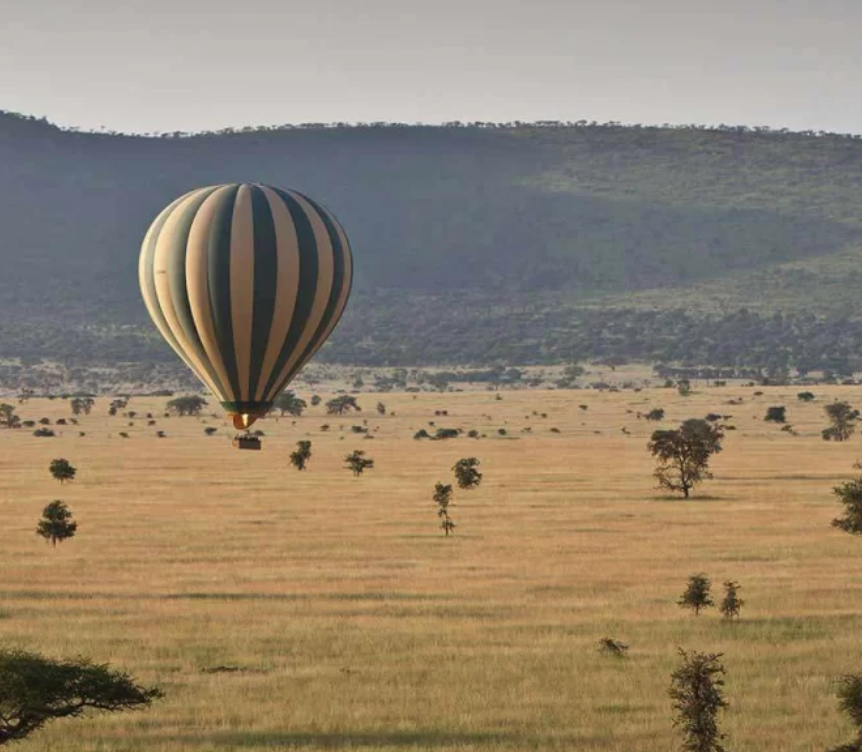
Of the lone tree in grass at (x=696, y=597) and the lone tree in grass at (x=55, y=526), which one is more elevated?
the lone tree in grass at (x=696, y=597)

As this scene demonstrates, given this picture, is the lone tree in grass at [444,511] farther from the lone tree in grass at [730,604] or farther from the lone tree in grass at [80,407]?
the lone tree in grass at [80,407]

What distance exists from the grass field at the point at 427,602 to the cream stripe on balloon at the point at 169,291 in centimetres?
473

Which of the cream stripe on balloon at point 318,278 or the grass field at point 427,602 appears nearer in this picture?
the grass field at point 427,602

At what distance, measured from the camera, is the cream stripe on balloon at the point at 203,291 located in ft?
150

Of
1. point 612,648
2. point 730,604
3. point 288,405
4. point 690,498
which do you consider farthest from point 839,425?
point 612,648

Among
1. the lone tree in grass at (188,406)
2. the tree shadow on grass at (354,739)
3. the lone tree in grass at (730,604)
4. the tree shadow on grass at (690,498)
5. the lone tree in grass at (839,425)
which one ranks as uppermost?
the lone tree in grass at (839,425)

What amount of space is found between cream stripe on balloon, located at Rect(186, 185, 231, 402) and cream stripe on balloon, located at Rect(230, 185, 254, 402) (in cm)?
44

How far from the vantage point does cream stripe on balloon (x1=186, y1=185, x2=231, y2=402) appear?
4578 centimetres

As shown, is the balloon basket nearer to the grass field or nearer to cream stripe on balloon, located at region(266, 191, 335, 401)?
the grass field

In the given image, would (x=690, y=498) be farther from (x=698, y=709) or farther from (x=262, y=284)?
(x=698, y=709)

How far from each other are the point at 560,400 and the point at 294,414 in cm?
2369

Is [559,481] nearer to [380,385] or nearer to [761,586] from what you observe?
[761,586]

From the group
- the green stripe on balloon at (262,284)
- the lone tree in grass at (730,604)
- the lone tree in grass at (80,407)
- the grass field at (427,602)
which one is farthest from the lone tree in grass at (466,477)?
the lone tree in grass at (80,407)

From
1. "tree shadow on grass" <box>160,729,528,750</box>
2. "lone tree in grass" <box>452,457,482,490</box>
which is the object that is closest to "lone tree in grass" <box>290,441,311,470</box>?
"lone tree in grass" <box>452,457,482,490</box>
